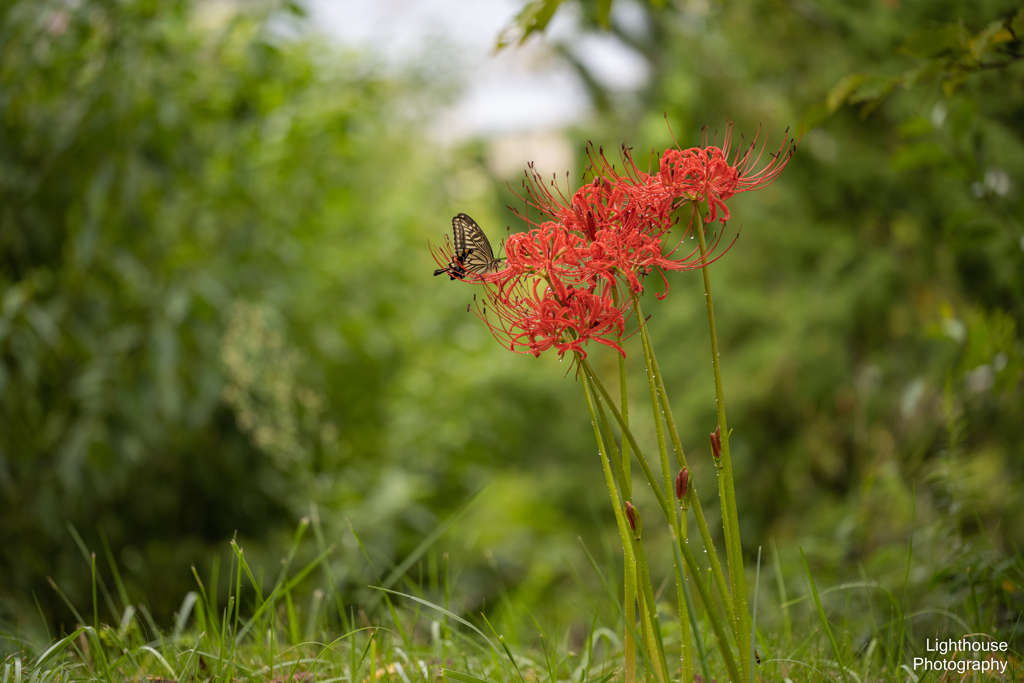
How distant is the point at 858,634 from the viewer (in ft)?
5.95

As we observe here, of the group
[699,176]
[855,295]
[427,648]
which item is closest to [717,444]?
[699,176]

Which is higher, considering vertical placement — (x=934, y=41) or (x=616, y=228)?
(x=934, y=41)

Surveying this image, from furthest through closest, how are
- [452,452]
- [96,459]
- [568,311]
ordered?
1. [452,452]
2. [96,459]
3. [568,311]

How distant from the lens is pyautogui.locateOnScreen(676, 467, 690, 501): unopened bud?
2.93 ft

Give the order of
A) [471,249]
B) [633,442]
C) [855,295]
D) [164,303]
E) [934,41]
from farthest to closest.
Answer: [855,295], [164,303], [934,41], [471,249], [633,442]

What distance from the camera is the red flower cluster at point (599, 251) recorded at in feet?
2.98

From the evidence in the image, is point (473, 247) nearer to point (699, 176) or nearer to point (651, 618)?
point (699, 176)

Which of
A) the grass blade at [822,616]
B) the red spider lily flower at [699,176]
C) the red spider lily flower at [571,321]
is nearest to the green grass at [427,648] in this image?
the grass blade at [822,616]

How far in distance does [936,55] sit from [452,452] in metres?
3.28

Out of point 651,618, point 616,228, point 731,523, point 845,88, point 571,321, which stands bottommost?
point 651,618

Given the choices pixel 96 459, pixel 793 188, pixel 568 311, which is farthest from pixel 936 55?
pixel 96 459

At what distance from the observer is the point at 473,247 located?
107 centimetres

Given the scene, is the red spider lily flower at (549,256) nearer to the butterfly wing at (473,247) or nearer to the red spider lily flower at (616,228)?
the red spider lily flower at (616,228)

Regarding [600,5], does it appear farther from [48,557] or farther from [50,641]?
[48,557]
